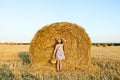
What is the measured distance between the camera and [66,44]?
16.6 metres

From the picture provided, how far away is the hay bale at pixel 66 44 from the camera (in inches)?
633

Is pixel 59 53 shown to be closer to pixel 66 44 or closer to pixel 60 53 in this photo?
pixel 60 53

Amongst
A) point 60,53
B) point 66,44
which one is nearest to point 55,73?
point 60,53

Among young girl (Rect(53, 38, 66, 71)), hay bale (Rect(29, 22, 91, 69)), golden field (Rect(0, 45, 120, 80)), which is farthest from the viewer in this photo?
hay bale (Rect(29, 22, 91, 69))

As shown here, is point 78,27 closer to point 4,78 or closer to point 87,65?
point 87,65

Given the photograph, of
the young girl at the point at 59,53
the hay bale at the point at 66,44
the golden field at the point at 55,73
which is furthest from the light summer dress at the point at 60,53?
the golden field at the point at 55,73

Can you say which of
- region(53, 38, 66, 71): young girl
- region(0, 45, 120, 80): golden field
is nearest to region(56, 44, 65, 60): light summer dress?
region(53, 38, 66, 71): young girl

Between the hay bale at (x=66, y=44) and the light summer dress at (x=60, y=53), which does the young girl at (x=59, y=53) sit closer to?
the light summer dress at (x=60, y=53)

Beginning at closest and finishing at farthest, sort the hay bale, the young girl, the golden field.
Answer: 1. the golden field
2. the young girl
3. the hay bale

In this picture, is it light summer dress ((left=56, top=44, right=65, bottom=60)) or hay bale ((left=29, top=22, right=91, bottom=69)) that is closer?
light summer dress ((left=56, top=44, right=65, bottom=60))

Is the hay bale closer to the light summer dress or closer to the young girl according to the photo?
the young girl

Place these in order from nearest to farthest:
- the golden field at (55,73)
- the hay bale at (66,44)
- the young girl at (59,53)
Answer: the golden field at (55,73), the young girl at (59,53), the hay bale at (66,44)

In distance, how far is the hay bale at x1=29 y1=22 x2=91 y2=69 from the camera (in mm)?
16078

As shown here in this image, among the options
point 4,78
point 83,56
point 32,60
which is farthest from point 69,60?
point 4,78
